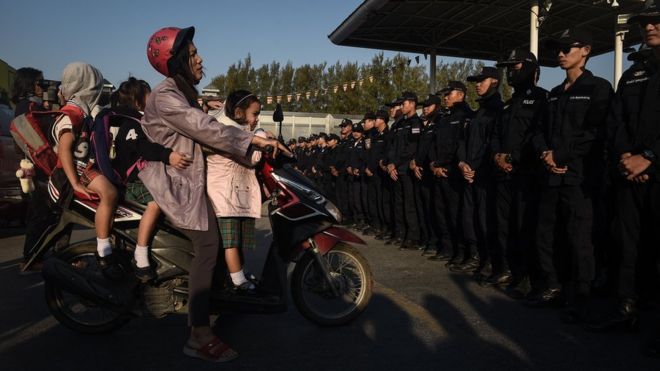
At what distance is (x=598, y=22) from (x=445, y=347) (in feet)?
43.7

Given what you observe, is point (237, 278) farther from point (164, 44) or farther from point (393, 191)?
point (393, 191)

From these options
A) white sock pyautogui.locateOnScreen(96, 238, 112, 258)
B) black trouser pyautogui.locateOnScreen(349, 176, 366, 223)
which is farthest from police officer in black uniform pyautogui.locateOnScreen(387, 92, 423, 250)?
white sock pyautogui.locateOnScreen(96, 238, 112, 258)

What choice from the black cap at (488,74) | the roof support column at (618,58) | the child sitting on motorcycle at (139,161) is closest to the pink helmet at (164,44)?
the child sitting on motorcycle at (139,161)

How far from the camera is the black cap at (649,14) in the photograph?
3197 mm

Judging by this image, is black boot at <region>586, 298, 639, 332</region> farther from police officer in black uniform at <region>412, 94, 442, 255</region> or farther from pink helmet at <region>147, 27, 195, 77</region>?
pink helmet at <region>147, 27, 195, 77</region>

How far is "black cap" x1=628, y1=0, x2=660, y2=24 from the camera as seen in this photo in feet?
10.5

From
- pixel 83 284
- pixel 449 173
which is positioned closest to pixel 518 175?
pixel 449 173

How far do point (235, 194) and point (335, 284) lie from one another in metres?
0.91

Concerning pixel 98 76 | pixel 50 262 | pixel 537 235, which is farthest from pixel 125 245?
pixel 537 235

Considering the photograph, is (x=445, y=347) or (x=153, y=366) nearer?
(x=153, y=366)

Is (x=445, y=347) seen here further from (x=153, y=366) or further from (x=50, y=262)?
(x=50, y=262)

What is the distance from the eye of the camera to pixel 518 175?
14.9 ft

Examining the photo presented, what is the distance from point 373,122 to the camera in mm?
Result: 8836

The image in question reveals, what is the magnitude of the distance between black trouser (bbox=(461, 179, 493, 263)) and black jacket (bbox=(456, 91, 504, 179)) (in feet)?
0.55
